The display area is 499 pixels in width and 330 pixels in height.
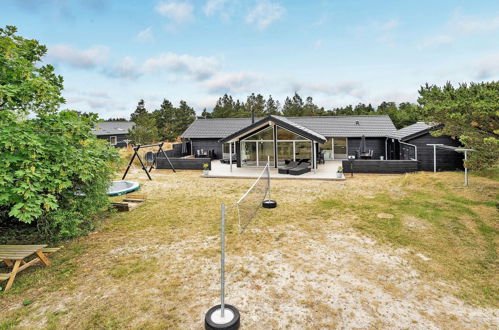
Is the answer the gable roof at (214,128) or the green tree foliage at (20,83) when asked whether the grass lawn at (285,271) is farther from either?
the gable roof at (214,128)

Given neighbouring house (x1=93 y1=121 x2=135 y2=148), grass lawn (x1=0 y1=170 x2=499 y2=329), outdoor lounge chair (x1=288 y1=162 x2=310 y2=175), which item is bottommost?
grass lawn (x1=0 y1=170 x2=499 y2=329)

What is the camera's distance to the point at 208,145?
2795 centimetres

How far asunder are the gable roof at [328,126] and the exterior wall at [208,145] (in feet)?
1.93

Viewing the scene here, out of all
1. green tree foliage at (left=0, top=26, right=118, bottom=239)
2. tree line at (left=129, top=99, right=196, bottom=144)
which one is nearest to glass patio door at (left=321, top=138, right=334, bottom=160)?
green tree foliage at (left=0, top=26, right=118, bottom=239)

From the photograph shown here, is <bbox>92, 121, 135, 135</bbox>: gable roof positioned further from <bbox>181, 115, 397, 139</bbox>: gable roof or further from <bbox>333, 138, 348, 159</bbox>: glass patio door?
<bbox>333, 138, 348, 159</bbox>: glass patio door

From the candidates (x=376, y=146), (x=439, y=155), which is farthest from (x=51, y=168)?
(x=376, y=146)

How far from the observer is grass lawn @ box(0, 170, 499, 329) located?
4172 millimetres

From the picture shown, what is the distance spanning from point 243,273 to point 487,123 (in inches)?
307

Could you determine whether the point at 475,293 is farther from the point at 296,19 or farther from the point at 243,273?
the point at 296,19

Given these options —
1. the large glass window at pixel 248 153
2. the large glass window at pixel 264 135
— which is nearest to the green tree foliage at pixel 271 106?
the large glass window at pixel 248 153

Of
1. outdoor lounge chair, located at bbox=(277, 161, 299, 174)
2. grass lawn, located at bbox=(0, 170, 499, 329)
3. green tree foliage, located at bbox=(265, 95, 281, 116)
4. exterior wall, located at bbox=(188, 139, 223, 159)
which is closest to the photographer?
grass lawn, located at bbox=(0, 170, 499, 329)

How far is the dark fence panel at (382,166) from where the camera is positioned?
55.9ft

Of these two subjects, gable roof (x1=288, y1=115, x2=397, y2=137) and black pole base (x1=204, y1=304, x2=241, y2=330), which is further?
gable roof (x1=288, y1=115, x2=397, y2=137)

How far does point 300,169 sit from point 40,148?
14053 millimetres
